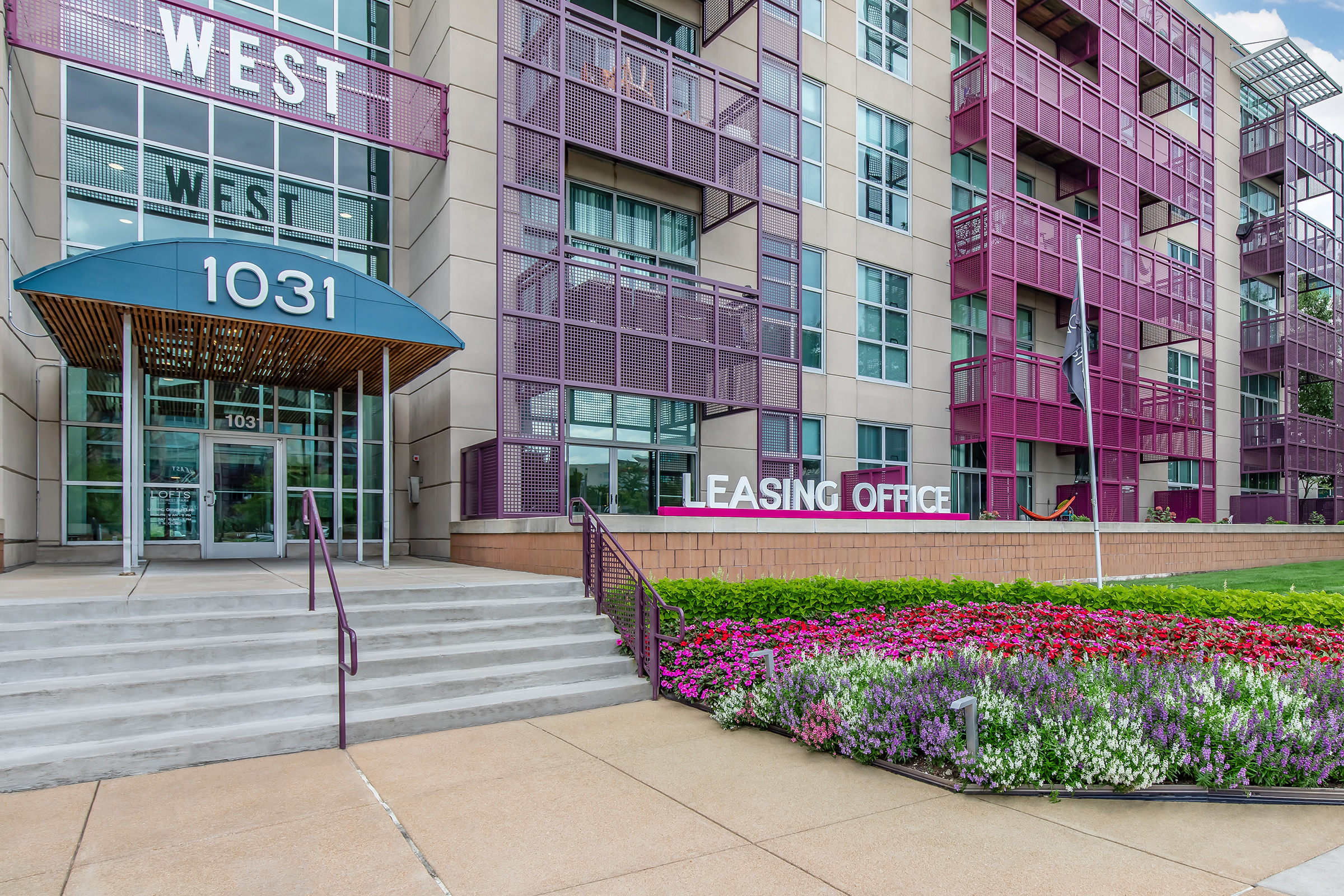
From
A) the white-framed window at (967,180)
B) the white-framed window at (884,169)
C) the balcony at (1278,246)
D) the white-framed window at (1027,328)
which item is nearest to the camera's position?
the white-framed window at (884,169)

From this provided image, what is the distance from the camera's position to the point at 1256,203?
32.0 m

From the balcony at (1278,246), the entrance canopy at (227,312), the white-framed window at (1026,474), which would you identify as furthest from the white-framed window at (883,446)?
the balcony at (1278,246)

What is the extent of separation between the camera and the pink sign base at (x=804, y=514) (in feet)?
36.3

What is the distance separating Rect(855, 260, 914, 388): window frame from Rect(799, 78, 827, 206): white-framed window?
2050 mm

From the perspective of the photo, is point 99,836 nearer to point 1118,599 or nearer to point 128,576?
point 128,576

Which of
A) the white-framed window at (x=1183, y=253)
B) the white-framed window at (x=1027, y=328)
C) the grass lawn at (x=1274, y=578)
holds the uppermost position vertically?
the white-framed window at (x=1183, y=253)

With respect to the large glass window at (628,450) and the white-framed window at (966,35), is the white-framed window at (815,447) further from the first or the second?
the white-framed window at (966,35)

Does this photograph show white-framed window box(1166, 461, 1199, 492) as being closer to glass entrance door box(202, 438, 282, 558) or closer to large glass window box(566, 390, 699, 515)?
large glass window box(566, 390, 699, 515)

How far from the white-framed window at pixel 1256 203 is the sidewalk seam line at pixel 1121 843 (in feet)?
113

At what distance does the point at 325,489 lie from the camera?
593 inches

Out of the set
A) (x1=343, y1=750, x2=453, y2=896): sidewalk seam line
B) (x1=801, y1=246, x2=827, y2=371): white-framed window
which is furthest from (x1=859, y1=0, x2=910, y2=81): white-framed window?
(x1=343, y1=750, x2=453, y2=896): sidewalk seam line

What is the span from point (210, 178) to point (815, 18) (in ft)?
43.9

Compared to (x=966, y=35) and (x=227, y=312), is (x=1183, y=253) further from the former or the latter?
(x=227, y=312)

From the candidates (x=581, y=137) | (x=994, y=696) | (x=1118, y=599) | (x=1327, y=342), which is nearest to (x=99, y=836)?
(x=994, y=696)
